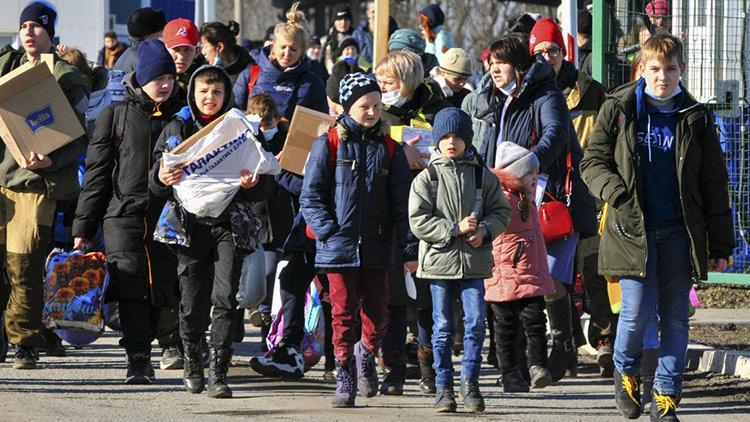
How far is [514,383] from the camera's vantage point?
9773 millimetres

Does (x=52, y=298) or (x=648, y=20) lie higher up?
(x=648, y=20)

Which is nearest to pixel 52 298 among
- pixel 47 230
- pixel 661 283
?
pixel 47 230

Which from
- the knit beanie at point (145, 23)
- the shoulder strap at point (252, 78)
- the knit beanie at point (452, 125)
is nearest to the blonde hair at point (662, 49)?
the knit beanie at point (452, 125)

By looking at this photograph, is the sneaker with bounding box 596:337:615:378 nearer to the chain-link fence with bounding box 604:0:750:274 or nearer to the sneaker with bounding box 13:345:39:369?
the sneaker with bounding box 13:345:39:369

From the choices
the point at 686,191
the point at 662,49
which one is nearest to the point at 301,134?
the point at 662,49

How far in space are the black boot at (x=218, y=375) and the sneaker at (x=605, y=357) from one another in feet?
8.38

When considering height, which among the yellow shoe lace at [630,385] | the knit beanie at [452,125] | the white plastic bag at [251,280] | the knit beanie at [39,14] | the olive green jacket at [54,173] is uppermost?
the knit beanie at [39,14]

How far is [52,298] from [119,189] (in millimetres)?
994

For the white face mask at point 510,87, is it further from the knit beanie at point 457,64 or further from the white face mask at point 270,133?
the white face mask at point 270,133

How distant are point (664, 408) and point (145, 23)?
543cm

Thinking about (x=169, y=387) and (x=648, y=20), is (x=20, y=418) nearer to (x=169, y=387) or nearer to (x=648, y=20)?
(x=169, y=387)

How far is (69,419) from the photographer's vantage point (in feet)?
28.8

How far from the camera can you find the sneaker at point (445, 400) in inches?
357

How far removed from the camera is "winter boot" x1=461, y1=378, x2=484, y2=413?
356 inches
